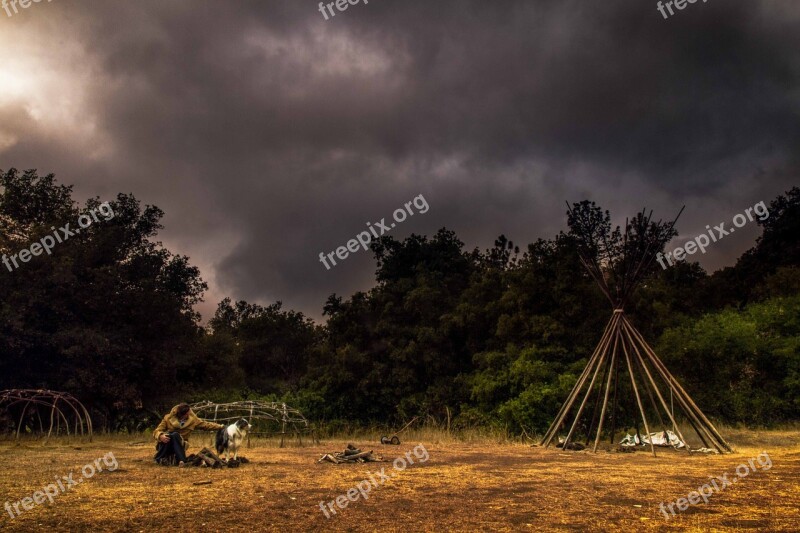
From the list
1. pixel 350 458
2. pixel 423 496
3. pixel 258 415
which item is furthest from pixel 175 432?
pixel 258 415

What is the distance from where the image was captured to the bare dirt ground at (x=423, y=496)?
4008 mm

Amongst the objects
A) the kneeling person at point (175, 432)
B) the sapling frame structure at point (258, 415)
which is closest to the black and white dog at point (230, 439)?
the kneeling person at point (175, 432)

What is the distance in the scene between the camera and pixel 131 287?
17.3 meters

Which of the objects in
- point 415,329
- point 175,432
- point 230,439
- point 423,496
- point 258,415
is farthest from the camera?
point 415,329

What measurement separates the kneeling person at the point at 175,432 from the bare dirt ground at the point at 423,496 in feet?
0.93

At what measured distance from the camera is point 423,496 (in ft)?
17.3

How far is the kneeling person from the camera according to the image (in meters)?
7.88

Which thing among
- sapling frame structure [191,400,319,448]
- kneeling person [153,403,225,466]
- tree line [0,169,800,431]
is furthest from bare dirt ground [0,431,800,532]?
tree line [0,169,800,431]

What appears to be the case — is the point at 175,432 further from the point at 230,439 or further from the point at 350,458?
the point at 350,458

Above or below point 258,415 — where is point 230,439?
below

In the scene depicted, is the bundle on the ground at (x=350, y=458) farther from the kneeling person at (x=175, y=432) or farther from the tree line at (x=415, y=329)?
the tree line at (x=415, y=329)

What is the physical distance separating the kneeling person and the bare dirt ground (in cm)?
28

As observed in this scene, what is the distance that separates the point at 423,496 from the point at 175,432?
457 centimetres

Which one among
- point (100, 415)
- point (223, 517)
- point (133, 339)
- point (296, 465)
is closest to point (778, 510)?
point (223, 517)
